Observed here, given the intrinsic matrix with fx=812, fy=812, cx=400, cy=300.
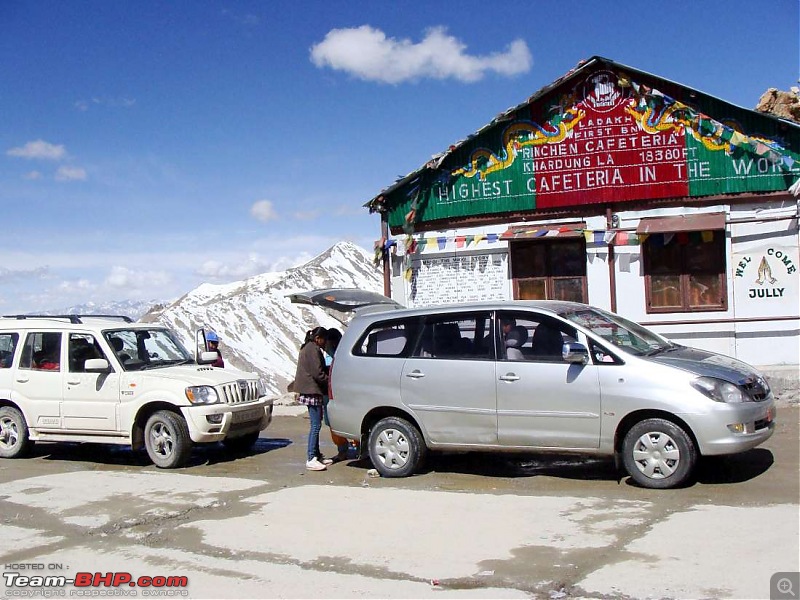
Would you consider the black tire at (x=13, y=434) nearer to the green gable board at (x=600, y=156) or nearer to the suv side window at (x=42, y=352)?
the suv side window at (x=42, y=352)

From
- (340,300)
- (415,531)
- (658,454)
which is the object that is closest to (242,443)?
(340,300)

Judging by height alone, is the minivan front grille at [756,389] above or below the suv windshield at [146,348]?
below

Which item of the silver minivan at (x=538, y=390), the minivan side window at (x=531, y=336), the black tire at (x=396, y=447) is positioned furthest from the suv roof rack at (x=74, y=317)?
the minivan side window at (x=531, y=336)

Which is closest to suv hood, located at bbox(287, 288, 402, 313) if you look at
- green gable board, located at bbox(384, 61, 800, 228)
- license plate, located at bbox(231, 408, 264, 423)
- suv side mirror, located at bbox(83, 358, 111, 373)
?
license plate, located at bbox(231, 408, 264, 423)

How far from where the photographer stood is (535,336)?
27.7 ft

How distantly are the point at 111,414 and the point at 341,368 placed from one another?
3378 millimetres

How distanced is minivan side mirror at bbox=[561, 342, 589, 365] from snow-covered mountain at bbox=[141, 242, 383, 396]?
9721mm

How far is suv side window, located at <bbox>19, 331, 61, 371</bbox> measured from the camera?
1113 centimetres

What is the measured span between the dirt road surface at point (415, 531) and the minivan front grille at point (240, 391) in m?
0.97

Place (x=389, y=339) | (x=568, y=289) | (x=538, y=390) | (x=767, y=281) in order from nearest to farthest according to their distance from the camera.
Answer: (x=538, y=390)
(x=389, y=339)
(x=767, y=281)
(x=568, y=289)

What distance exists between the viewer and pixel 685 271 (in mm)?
13734

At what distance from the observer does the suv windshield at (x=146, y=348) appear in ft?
35.9

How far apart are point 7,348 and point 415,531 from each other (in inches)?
296

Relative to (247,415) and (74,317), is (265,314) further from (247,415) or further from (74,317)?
(247,415)
